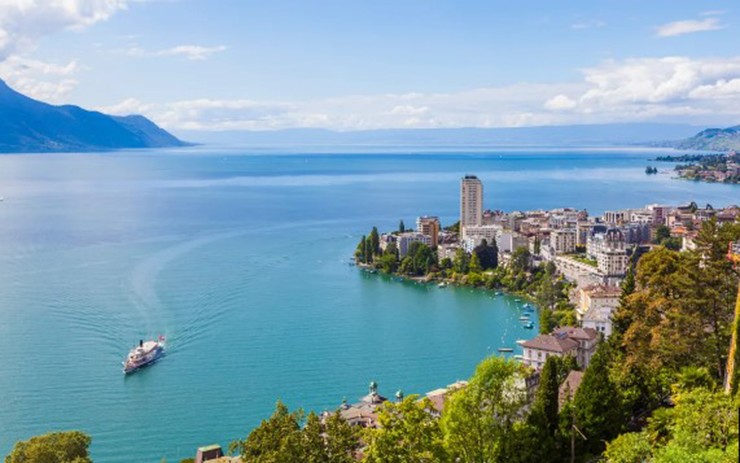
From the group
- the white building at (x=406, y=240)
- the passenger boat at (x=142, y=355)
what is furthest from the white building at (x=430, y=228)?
the passenger boat at (x=142, y=355)

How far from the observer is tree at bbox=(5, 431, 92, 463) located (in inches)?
314

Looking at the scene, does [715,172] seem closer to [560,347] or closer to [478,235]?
[478,235]

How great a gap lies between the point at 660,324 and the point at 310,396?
6.69 meters

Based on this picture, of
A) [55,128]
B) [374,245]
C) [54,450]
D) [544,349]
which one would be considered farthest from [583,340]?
[55,128]

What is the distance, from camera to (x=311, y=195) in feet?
164

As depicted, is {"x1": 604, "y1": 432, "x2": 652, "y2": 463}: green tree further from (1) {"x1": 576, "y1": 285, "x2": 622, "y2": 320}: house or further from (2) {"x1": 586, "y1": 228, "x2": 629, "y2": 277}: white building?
(2) {"x1": 586, "y1": 228, "x2": 629, "y2": 277}: white building

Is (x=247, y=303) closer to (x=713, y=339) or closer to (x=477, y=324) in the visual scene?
(x=477, y=324)

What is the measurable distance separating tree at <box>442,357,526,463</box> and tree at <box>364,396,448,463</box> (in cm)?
28

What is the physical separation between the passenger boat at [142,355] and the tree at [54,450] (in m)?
5.47

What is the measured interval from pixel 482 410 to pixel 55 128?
121734 mm

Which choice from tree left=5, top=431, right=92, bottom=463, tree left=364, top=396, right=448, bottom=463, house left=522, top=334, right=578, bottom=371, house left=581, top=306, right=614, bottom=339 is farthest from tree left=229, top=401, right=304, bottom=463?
house left=581, top=306, right=614, bottom=339

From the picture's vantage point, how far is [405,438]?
552 centimetres

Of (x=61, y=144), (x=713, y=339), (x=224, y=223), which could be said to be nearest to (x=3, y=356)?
(x=713, y=339)

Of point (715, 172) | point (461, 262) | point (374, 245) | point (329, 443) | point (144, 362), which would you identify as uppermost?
point (715, 172)
